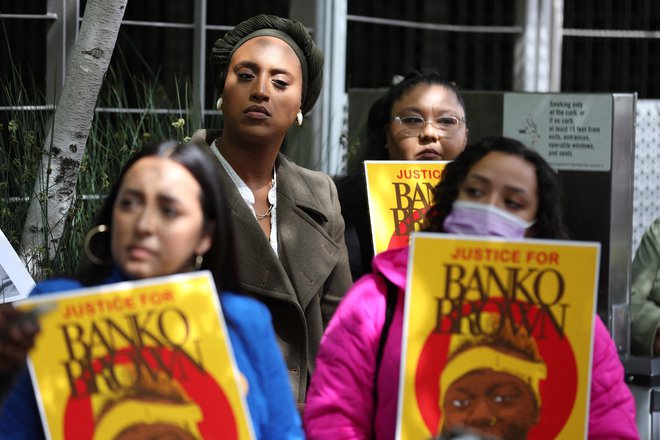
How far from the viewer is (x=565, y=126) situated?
478 centimetres

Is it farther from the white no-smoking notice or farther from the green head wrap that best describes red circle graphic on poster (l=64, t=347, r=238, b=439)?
the white no-smoking notice

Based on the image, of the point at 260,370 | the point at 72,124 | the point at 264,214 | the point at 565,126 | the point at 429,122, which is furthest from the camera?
the point at 565,126

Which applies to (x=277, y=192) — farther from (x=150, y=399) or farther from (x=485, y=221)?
(x=150, y=399)

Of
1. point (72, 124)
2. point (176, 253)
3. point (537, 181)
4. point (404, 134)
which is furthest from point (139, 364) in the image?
point (72, 124)

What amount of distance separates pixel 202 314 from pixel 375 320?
0.47 metres

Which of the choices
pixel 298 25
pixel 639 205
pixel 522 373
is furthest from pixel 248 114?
pixel 639 205

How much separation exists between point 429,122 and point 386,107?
0.22m

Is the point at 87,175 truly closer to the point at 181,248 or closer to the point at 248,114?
the point at 248,114

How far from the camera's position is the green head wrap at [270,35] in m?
3.96

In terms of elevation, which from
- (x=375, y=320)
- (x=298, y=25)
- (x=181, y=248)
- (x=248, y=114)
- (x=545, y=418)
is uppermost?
(x=298, y=25)

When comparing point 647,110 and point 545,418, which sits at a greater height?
point 647,110

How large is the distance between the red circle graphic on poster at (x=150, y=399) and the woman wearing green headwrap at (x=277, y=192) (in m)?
1.29

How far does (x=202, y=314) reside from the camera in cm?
239

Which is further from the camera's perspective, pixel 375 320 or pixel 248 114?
pixel 248 114
